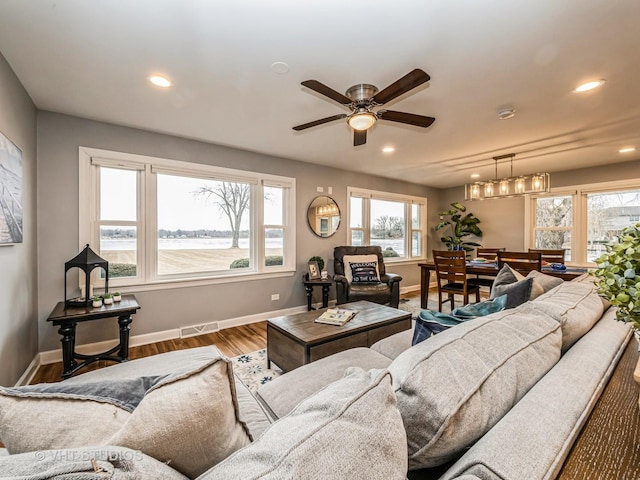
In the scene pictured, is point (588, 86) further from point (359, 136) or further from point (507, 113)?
A: point (359, 136)

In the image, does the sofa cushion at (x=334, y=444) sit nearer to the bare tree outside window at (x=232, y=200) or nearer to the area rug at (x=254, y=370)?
the area rug at (x=254, y=370)

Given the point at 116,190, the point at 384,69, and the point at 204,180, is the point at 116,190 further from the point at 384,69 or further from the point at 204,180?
the point at 384,69

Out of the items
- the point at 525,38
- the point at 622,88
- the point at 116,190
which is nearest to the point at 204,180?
the point at 116,190

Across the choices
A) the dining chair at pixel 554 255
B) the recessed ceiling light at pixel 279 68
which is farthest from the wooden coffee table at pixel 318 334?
the dining chair at pixel 554 255

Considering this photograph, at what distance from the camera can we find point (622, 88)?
2258 mm

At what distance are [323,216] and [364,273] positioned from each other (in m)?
1.18

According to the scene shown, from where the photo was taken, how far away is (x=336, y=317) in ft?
8.12

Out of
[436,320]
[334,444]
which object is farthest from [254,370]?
[334,444]

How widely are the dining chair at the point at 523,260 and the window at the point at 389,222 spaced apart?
7.39ft

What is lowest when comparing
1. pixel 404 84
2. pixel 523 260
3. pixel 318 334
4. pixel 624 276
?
pixel 318 334

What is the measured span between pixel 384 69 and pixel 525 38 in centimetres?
86

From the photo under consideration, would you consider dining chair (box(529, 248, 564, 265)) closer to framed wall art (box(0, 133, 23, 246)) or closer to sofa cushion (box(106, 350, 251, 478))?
sofa cushion (box(106, 350, 251, 478))

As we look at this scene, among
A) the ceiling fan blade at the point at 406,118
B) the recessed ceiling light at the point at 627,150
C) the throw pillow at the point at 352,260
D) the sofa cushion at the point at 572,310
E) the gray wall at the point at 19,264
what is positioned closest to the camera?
the sofa cushion at the point at 572,310

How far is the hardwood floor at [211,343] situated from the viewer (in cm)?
261
